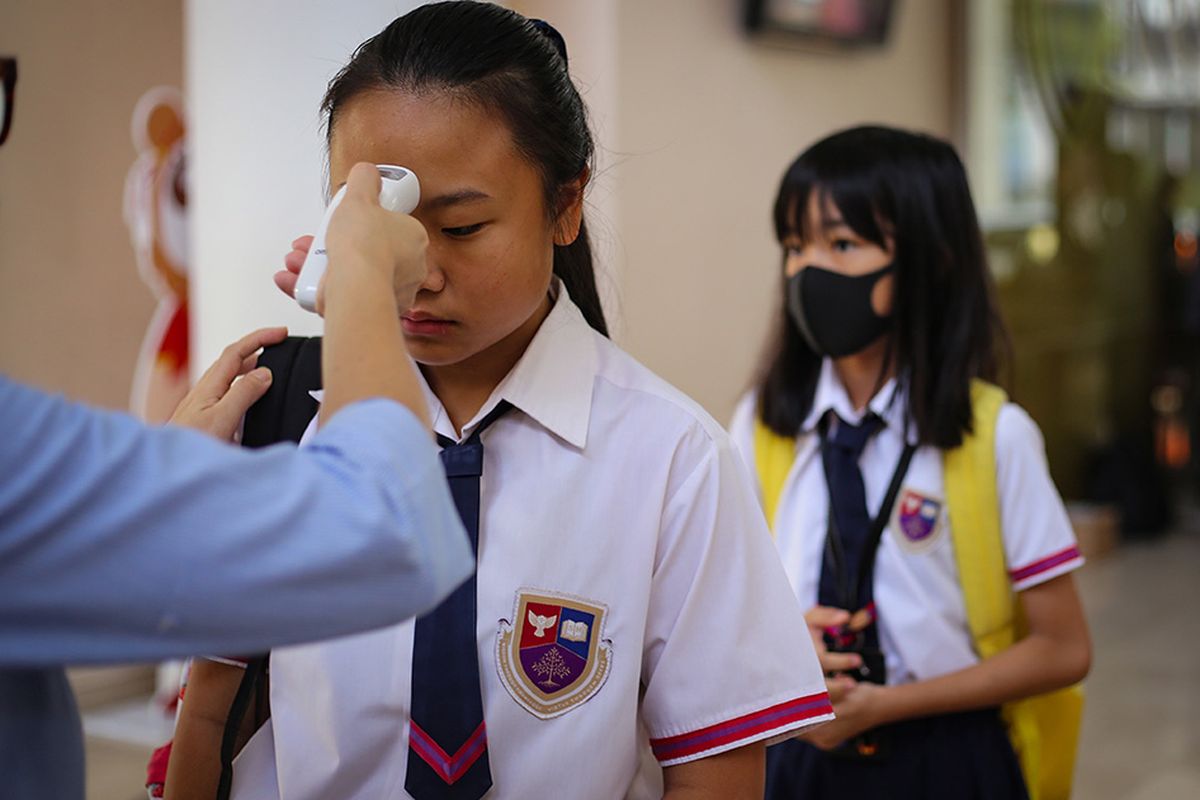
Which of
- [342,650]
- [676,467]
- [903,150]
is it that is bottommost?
Answer: [342,650]

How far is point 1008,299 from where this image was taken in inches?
227

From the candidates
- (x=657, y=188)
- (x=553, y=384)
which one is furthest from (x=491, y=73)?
(x=657, y=188)

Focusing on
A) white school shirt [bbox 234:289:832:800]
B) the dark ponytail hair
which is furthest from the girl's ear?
white school shirt [bbox 234:289:832:800]

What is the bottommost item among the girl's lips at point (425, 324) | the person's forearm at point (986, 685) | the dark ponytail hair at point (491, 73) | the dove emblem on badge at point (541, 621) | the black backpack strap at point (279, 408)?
the person's forearm at point (986, 685)

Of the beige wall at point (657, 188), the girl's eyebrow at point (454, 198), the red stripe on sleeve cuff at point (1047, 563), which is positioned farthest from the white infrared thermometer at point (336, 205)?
the beige wall at point (657, 188)

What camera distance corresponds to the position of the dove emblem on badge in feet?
3.66

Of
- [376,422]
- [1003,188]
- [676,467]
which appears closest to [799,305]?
[676,467]

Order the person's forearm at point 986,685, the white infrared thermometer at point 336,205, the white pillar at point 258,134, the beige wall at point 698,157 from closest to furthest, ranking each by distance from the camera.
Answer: the white infrared thermometer at point 336,205
the white pillar at point 258,134
the person's forearm at point 986,685
the beige wall at point 698,157

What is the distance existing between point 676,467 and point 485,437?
0.57 ft

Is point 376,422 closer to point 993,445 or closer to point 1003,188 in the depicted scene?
point 993,445

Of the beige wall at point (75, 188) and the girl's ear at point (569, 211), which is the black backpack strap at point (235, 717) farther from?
the beige wall at point (75, 188)

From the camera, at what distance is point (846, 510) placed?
1.77m

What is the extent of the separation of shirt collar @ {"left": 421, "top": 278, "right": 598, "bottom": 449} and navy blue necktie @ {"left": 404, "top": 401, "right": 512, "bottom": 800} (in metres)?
0.17

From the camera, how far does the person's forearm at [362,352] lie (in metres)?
0.79
